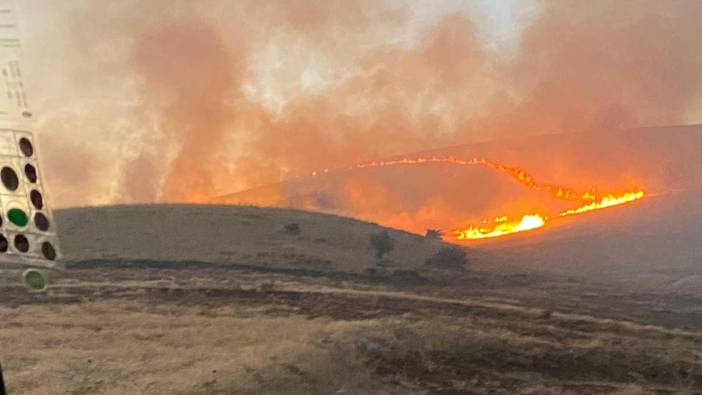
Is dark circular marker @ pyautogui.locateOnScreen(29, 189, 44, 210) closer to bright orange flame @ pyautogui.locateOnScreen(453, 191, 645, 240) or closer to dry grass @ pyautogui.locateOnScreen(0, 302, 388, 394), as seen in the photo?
dry grass @ pyautogui.locateOnScreen(0, 302, 388, 394)

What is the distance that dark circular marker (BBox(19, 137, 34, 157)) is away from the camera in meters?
1.50

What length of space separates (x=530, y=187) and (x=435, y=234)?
183 millimetres

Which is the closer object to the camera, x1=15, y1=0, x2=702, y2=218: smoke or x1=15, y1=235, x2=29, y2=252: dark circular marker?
x1=15, y1=0, x2=702, y2=218: smoke

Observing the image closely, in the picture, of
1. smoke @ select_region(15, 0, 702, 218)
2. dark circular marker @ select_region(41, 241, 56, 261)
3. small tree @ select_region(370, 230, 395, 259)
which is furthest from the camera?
dark circular marker @ select_region(41, 241, 56, 261)

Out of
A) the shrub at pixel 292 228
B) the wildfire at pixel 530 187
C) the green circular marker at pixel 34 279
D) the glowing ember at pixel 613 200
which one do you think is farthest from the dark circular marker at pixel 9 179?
the glowing ember at pixel 613 200

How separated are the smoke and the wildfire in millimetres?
28

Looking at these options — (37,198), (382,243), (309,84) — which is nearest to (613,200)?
(382,243)

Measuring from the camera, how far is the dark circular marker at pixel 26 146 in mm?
1499

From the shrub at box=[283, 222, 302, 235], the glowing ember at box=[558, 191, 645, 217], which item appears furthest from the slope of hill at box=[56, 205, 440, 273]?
the glowing ember at box=[558, 191, 645, 217]

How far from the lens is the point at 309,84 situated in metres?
1.42

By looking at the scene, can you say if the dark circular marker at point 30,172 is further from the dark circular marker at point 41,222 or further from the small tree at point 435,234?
the small tree at point 435,234

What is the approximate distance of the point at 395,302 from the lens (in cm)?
146

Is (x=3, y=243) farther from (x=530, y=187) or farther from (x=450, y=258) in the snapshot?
(x=530, y=187)

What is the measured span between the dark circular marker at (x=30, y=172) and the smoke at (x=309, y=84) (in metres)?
0.03
